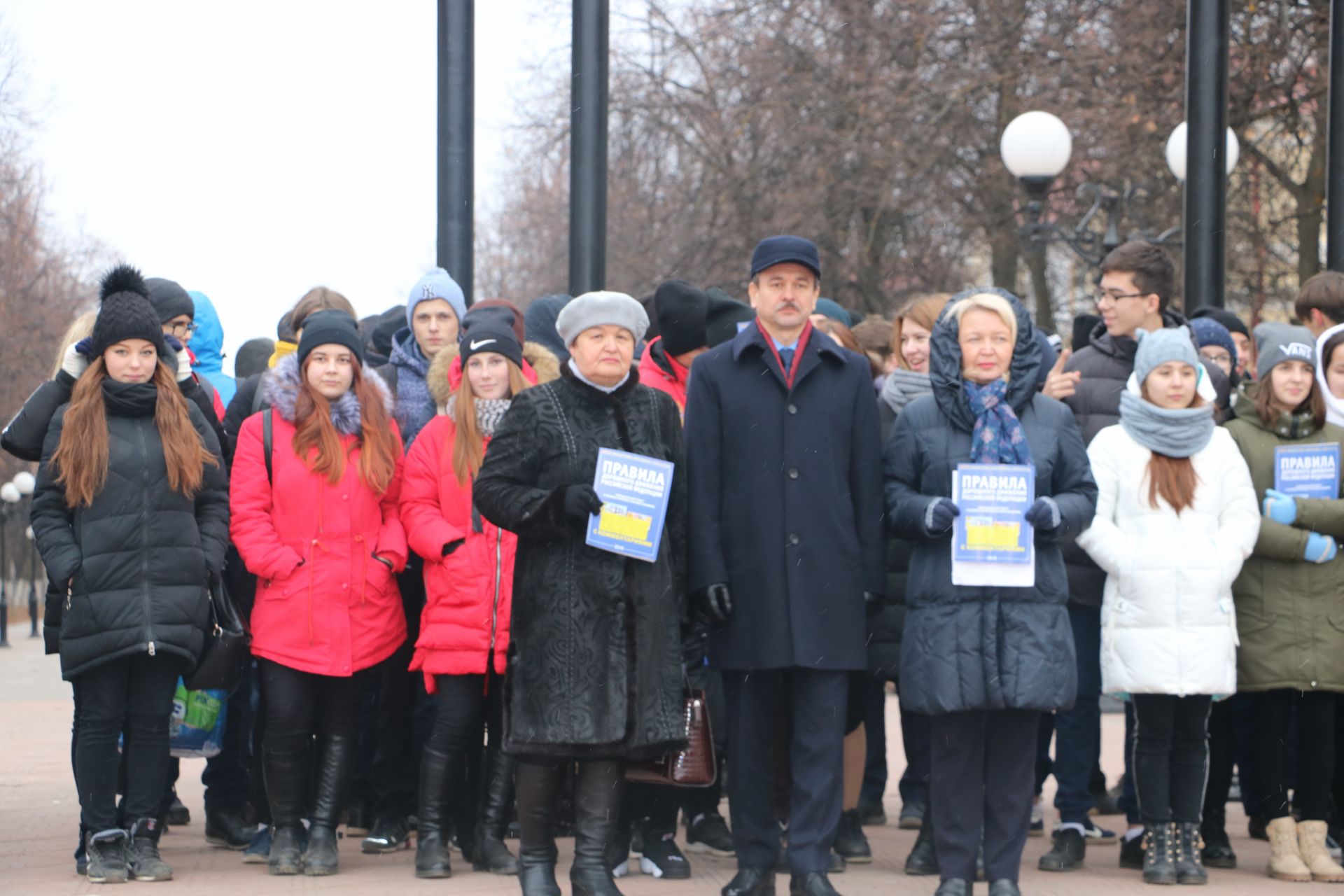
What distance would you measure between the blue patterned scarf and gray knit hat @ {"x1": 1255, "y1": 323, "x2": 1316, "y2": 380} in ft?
4.86

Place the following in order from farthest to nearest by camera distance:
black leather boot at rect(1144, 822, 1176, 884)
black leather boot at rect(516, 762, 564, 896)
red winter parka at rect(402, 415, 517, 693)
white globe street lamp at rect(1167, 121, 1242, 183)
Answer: white globe street lamp at rect(1167, 121, 1242, 183)
black leather boot at rect(1144, 822, 1176, 884)
red winter parka at rect(402, 415, 517, 693)
black leather boot at rect(516, 762, 564, 896)

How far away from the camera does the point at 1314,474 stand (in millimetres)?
6773

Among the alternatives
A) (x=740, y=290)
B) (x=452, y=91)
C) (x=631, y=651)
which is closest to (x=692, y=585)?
(x=631, y=651)

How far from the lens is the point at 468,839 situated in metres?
6.79

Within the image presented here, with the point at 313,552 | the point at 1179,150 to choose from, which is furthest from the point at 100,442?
the point at 1179,150

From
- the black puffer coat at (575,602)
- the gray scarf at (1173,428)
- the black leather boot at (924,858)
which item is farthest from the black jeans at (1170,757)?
the black puffer coat at (575,602)

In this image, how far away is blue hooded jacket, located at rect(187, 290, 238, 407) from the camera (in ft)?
25.8

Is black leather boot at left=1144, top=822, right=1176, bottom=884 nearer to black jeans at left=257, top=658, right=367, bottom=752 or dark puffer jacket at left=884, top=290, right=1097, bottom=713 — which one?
dark puffer jacket at left=884, top=290, right=1097, bottom=713

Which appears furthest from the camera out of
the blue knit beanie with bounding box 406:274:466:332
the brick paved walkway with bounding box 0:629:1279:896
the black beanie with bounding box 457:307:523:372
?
the blue knit beanie with bounding box 406:274:466:332

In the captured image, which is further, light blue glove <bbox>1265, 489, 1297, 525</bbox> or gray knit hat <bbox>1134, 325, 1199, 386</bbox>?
light blue glove <bbox>1265, 489, 1297, 525</bbox>

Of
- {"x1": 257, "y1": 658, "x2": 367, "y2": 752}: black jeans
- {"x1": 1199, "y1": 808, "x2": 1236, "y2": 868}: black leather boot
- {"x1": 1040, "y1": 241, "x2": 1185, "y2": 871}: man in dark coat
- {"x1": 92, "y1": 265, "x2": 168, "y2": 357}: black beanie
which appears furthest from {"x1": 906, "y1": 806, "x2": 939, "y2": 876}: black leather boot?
{"x1": 92, "y1": 265, "x2": 168, "y2": 357}: black beanie

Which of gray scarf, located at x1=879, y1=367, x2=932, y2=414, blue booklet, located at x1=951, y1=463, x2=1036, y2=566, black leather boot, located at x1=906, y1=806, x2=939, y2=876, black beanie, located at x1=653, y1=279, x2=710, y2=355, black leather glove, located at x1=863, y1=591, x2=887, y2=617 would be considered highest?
black beanie, located at x1=653, y1=279, x2=710, y2=355

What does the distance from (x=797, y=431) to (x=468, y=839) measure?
2.10 meters

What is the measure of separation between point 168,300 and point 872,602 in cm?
319
